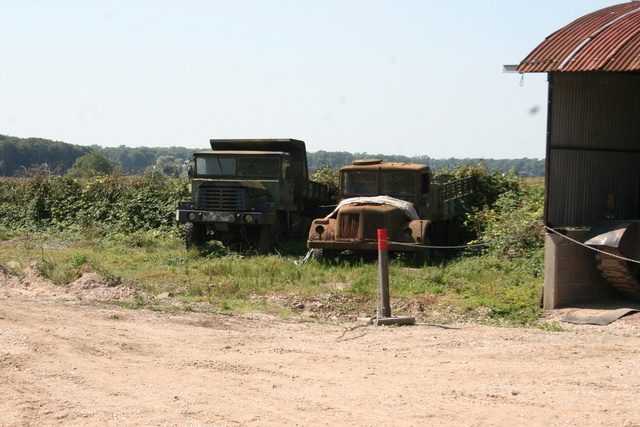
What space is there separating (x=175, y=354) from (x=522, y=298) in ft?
17.3

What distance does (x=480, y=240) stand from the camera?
16250 mm

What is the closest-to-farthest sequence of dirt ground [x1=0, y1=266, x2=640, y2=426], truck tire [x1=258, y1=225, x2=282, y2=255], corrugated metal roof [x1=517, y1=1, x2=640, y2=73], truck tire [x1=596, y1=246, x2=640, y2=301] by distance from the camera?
dirt ground [x1=0, y1=266, x2=640, y2=426] → corrugated metal roof [x1=517, y1=1, x2=640, y2=73] → truck tire [x1=596, y1=246, x2=640, y2=301] → truck tire [x1=258, y1=225, x2=282, y2=255]

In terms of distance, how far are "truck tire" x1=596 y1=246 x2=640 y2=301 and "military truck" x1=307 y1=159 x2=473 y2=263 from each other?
3385 millimetres

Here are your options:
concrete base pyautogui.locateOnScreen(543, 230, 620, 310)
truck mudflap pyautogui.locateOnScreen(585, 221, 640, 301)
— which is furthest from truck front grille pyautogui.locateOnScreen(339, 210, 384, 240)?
truck mudflap pyautogui.locateOnScreen(585, 221, 640, 301)

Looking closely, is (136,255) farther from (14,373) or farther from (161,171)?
(14,373)

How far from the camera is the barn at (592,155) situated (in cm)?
988

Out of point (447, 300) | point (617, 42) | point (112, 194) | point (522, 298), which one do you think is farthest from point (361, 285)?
point (112, 194)

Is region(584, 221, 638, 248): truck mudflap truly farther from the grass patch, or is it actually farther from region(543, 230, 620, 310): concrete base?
the grass patch

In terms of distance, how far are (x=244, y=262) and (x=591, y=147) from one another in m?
6.58

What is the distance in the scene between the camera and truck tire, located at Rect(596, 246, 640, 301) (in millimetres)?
9844

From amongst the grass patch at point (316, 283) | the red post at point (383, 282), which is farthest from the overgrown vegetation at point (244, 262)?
the red post at point (383, 282)

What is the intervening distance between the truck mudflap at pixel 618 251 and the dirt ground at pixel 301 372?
3.12 ft

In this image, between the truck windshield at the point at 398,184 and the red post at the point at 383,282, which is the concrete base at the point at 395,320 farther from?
the truck windshield at the point at 398,184

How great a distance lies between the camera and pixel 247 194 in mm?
16703
